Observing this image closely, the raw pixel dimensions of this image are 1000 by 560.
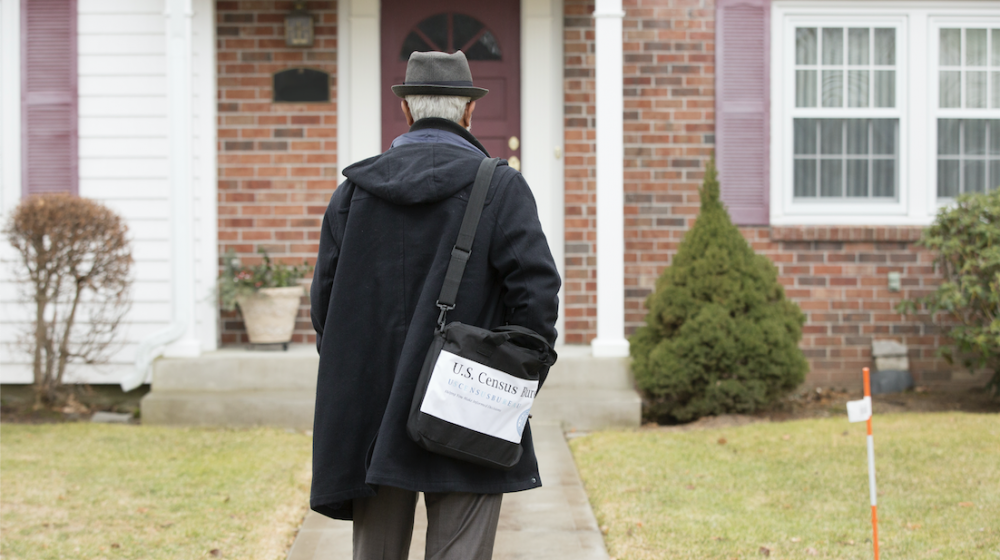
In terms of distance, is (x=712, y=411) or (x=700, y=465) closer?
(x=700, y=465)

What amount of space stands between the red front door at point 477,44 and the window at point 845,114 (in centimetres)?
214

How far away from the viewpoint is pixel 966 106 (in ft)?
22.9

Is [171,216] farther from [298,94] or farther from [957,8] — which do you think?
[957,8]

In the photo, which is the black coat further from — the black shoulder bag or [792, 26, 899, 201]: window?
[792, 26, 899, 201]: window

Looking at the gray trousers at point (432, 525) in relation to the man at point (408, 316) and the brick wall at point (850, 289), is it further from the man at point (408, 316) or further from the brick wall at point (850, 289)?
the brick wall at point (850, 289)

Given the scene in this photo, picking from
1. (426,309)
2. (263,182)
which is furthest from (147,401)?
(426,309)

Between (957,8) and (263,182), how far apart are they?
17.4 feet

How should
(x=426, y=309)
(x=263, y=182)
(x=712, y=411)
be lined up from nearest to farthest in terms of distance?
(x=426, y=309) < (x=712, y=411) < (x=263, y=182)

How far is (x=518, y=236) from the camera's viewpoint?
7.05ft

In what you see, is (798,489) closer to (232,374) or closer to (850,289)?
(850,289)

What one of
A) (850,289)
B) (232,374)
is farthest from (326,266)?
(850,289)

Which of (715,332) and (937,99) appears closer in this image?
(715,332)

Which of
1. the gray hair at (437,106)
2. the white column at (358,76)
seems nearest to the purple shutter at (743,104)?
the white column at (358,76)

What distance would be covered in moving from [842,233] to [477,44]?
3023 millimetres
